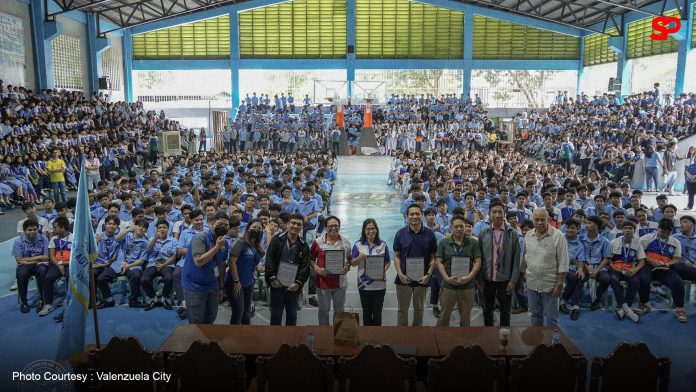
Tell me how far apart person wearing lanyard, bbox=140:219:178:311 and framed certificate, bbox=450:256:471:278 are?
364 centimetres

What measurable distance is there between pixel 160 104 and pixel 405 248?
97.1 feet

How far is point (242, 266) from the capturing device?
567 centimetres

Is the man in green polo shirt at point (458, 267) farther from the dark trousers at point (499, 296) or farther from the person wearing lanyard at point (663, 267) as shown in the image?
the person wearing lanyard at point (663, 267)

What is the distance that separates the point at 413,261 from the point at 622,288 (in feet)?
10.4

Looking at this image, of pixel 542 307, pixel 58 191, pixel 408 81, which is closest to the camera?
pixel 542 307

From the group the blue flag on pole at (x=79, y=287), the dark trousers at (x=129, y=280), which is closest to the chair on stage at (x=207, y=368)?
the blue flag on pole at (x=79, y=287)

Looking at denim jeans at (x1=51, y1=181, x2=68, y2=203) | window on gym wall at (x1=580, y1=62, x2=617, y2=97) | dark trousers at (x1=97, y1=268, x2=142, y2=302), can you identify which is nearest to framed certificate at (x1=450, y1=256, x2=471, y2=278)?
dark trousers at (x1=97, y1=268, x2=142, y2=302)

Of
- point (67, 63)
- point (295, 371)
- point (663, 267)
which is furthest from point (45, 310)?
point (67, 63)

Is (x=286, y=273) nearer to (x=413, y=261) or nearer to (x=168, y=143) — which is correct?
(x=413, y=261)

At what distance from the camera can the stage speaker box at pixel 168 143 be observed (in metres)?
20.1

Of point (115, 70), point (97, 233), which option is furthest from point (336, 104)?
point (97, 233)

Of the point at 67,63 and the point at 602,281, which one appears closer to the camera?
the point at 602,281

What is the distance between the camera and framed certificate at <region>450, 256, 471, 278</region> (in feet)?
18.1

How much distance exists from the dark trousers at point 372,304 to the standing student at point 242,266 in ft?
3.81
